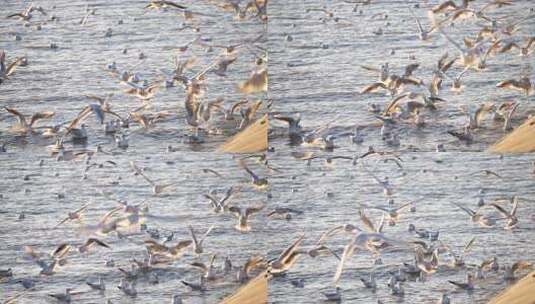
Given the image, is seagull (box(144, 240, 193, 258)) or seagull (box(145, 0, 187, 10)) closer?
seagull (box(144, 240, 193, 258))

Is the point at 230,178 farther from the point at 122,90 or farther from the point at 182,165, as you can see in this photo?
the point at 122,90

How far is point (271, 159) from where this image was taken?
273cm

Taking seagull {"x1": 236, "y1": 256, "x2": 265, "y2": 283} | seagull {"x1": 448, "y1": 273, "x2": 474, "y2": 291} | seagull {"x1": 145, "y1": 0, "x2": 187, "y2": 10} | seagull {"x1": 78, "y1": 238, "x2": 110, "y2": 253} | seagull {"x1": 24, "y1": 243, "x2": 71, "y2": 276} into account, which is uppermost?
Result: seagull {"x1": 145, "y1": 0, "x2": 187, "y2": 10}

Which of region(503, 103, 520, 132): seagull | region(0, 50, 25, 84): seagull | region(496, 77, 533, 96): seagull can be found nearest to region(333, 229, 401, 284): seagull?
region(503, 103, 520, 132): seagull

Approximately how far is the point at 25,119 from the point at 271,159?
2.65ft

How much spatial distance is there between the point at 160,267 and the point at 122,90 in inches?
23.2

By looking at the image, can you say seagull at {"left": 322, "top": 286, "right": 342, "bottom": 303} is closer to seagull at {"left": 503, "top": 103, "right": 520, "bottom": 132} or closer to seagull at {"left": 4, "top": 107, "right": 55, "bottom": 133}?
seagull at {"left": 503, "top": 103, "right": 520, "bottom": 132}

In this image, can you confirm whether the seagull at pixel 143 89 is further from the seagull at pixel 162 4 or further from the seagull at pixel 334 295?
the seagull at pixel 334 295

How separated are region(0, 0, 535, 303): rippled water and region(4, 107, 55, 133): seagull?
23 mm

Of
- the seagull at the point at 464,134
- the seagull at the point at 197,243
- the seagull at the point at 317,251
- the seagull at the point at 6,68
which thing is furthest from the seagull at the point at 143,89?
the seagull at the point at 464,134

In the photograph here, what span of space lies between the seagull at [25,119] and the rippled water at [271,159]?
2 centimetres

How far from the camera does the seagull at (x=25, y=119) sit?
9.00 feet

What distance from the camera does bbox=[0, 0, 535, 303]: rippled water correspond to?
2.66m

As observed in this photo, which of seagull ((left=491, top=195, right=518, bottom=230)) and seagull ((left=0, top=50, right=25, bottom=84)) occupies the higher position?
seagull ((left=0, top=50, right=25, bottom=84))
